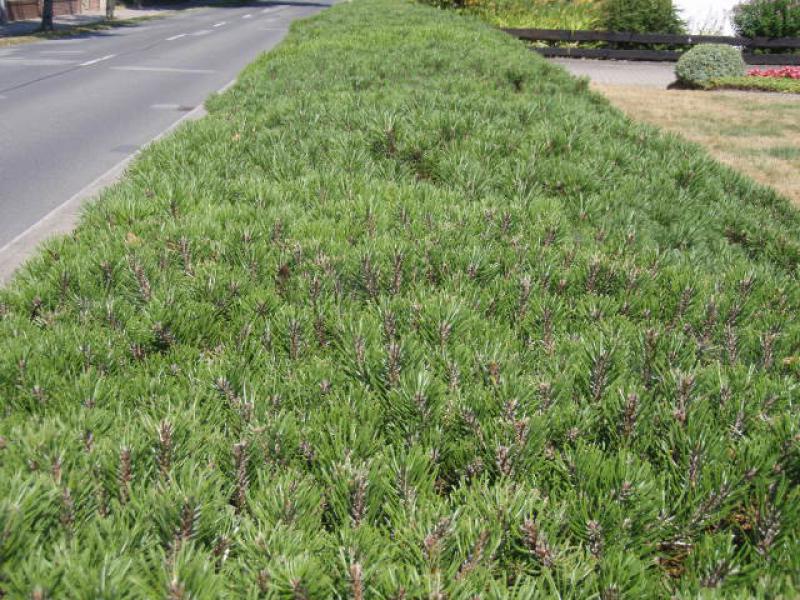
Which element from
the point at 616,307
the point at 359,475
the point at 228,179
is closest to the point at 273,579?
the point at 359,475

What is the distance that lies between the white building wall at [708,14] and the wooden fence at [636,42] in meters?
3.63

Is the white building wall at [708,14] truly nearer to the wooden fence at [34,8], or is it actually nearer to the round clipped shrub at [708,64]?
the round clipped shrub at [708,64]

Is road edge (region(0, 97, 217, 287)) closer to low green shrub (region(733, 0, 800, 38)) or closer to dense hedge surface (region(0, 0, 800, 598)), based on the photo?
dense hedge surface (region(0, 0, 800, 598))

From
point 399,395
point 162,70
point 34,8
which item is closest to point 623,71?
point 162,70

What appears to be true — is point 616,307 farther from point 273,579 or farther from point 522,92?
point 522,92

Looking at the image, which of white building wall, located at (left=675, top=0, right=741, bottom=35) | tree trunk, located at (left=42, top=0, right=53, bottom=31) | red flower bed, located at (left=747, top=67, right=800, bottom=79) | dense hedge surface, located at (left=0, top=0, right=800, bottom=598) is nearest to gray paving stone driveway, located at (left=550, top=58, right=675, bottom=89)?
red flower bed, located at (left=747, top=67, right=800, bottom=79)

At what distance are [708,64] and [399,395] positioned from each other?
18980 mm

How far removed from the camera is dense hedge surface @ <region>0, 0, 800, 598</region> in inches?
62.1

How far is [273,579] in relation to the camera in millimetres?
1477

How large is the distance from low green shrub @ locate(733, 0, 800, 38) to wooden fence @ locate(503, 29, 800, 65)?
0.47 metres

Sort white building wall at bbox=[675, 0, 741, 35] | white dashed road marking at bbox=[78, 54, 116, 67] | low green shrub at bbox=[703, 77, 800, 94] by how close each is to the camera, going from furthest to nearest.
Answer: white building wall at bbox=[675, 0, 741, 35]
white dashed road marking at bbox=[78, 54, 116, 67]
low green shrub at bbox=[703, 77, 800, 94]

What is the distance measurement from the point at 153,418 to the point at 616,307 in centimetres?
188

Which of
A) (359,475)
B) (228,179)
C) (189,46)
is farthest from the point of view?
(189,46)

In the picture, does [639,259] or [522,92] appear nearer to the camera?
[639,259]
